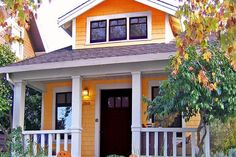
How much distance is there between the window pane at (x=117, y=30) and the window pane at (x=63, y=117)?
8.02 feet

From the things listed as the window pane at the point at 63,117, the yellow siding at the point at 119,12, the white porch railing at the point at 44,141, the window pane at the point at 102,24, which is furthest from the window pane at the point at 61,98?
the window pane at the point at 102,24

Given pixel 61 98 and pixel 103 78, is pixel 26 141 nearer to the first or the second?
pixel 61 98

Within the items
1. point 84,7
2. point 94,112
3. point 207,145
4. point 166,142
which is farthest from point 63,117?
point 207,145

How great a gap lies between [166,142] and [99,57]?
266cm

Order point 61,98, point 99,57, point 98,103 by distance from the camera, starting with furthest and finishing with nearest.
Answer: point 61,98 < point 98,103 < point 99,57

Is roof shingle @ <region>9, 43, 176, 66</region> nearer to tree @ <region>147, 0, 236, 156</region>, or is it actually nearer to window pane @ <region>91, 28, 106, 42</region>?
window pane @ <region>91, 28, 106, 42</region>

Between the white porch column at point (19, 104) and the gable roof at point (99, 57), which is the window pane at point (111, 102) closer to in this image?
the gable roof at point (99, 57)

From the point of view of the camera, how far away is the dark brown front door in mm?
11961

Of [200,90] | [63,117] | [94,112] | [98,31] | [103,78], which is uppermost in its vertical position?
[98,31]

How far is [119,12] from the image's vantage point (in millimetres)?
12422

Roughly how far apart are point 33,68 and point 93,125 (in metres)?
2.50

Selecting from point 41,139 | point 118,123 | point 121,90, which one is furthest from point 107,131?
→ point 41,139

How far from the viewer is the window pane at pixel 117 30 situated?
12305 millimetres

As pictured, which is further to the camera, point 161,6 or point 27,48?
point 27,48
